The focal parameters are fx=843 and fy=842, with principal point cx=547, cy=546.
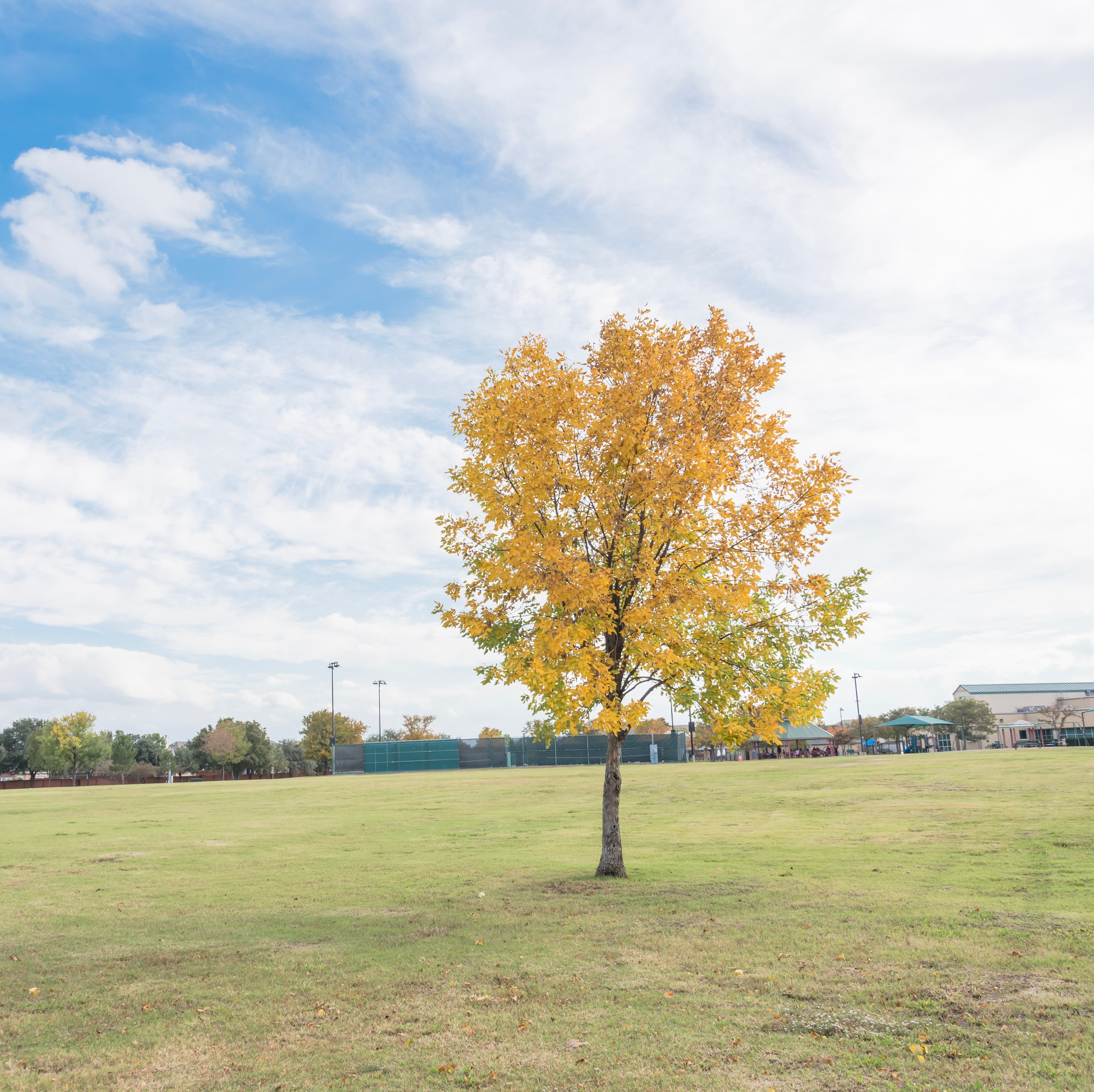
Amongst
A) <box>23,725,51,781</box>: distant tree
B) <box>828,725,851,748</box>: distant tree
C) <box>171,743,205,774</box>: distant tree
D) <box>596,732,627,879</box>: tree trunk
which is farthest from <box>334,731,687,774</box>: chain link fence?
<box>596,732,627,879</box>: tree trunk

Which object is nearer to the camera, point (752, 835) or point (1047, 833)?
point (1047, 833)

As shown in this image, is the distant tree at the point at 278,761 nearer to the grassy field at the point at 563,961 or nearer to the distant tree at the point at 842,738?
the distant tree at the point at 842,738

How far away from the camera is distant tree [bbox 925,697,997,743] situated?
8800cm

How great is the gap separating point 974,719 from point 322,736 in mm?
76265

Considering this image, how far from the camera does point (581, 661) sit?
40.0 ft

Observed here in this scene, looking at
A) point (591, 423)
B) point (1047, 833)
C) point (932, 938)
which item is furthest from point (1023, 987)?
point (1047, 833)

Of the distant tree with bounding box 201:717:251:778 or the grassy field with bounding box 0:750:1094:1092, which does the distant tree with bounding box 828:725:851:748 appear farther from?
the grassy field with bounding box 0:750:1094:1092

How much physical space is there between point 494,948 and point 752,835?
12681 millimetres

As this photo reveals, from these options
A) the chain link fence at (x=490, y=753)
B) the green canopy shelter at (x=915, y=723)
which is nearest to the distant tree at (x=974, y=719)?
the green canopy shelter at (x=915, y=723)

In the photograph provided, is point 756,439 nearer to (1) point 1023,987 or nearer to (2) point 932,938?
(2) point 932,938

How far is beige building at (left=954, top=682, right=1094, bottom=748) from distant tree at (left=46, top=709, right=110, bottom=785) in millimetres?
97535

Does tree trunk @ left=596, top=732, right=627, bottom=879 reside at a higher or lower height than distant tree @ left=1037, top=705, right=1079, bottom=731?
higher

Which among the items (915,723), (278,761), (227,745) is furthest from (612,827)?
(278,761)

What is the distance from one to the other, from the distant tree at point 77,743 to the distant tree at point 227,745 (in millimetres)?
11165
